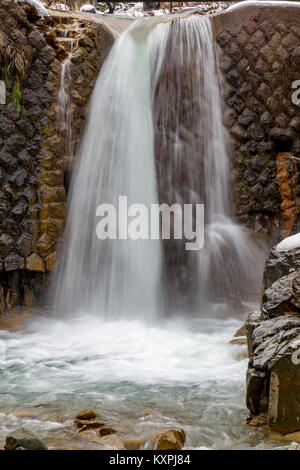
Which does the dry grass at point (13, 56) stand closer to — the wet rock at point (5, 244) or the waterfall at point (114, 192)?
the waterfall at point (114, 192)

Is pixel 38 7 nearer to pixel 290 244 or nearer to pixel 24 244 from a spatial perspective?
pixel 24 244

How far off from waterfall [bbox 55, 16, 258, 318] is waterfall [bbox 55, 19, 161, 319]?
0.05 feet

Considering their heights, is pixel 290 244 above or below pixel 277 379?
above

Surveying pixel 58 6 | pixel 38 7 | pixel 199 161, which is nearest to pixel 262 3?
pixel 199 161

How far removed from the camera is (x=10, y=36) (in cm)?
655

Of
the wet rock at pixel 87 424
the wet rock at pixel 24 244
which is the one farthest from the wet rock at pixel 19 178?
the wet rock at pixel 87 424

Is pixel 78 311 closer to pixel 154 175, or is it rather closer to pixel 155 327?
pixel 155 327

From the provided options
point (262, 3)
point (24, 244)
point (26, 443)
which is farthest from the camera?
point (262, 3)

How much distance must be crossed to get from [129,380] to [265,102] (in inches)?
206

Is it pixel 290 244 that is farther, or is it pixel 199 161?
pixel 199 161

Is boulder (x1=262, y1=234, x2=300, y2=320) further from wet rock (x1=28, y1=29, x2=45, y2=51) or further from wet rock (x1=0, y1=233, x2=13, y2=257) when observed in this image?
wet rock (x1=28, y1=29, x2=45, y2=51)

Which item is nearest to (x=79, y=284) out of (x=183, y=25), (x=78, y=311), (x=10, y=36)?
(x=78, y=311)

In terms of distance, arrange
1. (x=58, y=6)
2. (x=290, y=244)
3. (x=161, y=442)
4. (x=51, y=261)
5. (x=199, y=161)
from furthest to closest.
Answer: (x=58, y=6), (x=199, y=161), (x=51, y=261), (x=290, y=244), (x=161, y=442)

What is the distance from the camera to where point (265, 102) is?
25.1 feet
